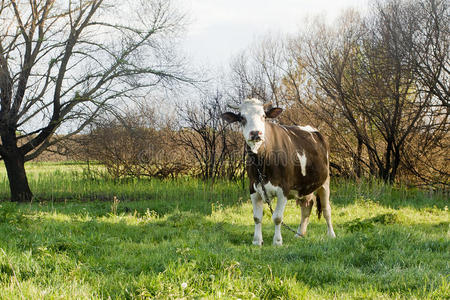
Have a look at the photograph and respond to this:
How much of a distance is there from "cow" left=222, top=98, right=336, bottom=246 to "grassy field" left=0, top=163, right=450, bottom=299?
545 mm

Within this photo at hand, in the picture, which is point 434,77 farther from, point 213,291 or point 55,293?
point 55,293

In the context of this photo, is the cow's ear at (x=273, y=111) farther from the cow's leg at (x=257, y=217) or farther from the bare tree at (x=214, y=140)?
the bare tree at (x=214, y=140)

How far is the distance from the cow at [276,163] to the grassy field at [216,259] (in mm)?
545

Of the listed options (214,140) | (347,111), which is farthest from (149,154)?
(347,111)

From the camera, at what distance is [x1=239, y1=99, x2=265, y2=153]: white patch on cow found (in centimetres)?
552

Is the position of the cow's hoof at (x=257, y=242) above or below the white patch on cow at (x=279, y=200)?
below

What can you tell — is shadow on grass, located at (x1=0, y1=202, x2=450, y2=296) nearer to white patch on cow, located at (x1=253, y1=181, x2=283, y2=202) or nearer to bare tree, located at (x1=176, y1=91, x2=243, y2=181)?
white patch on cow, located at (x1=253, y1=181, x2=283, y2=202)

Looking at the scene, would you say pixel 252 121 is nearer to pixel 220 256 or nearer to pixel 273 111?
pixel 273 111

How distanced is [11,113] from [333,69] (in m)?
9.75

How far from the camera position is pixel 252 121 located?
18.3 feet

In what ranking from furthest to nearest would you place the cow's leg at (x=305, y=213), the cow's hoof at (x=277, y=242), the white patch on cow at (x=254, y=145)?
the cow's leg at (x=305, y=213)
the cow's hoof at (x=277, y=242)
the white patch on cow at (x=254, y=145)

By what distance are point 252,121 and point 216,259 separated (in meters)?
2.27

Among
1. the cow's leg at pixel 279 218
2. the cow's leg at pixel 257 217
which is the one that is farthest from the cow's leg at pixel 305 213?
the cow's leg at pixel 257 217

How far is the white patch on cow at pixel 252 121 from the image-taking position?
217 inches
